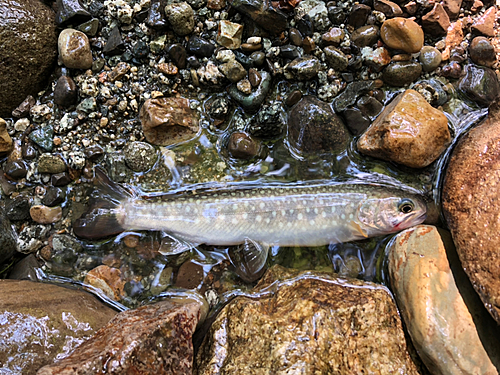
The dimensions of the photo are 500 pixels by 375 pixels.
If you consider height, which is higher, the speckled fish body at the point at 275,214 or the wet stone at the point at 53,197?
the wet stone at the point at 53,197

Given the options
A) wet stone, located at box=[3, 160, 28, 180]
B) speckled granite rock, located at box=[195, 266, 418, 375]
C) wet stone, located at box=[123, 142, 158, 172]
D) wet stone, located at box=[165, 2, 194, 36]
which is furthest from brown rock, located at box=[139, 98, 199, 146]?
speckled granite rock, located at box=[195, 266, 418, 375]

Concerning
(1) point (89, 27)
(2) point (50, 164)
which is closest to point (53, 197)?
(2) point (50, 164)

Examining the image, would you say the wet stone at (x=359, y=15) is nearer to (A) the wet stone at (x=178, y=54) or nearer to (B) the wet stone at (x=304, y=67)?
(B) the wet stone at (x=304, y=67)

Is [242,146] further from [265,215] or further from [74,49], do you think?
[74,49]

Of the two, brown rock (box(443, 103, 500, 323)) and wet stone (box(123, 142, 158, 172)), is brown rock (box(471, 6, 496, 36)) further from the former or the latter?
wet stone (box(123, 142, 158, 172))

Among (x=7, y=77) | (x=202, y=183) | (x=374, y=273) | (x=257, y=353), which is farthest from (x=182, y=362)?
(x=7, y=77)

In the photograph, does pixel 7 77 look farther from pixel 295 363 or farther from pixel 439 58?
pixel 439 58

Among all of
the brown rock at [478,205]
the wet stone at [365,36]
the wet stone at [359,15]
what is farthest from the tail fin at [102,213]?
the brown rock at [478,205]
